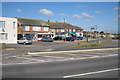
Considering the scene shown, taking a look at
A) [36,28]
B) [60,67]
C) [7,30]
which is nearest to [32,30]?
[36,28]

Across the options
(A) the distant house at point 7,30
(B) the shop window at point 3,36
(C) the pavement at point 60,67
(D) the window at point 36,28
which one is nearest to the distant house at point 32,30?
(D) the window at point 36,28

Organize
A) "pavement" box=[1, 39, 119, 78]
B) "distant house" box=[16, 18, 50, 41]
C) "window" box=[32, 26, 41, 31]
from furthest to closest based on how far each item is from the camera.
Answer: "window" box=[32, 26, 41, 31] → "distant house" box=[16, 18, 50, 41] → "pavement" box=[1, 39, 119, 78]

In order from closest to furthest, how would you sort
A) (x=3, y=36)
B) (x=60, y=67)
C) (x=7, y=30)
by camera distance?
1. (x=60, y=67)
2. (x=3, y=36)
3. (x=7, y=30)

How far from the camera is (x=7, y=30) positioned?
3366 cm

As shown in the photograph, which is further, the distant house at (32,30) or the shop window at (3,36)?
the distant house at (32,30)

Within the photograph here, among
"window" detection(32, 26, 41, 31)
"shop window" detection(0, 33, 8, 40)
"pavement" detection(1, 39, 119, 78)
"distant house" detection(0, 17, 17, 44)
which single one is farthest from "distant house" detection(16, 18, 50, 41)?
"pavement" detection(1, 39, 119, 78)

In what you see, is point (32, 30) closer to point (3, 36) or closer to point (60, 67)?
point (3, 36)

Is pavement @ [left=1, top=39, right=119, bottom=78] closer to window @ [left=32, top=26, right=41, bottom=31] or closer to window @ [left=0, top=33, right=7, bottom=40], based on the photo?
window @ [left=0, top=33, right=7, bottom=40]

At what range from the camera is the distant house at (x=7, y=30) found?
32.8 meters

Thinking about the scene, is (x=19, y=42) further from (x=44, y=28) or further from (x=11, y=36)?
(x=44, y=28)

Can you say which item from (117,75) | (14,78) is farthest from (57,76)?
(117,75)

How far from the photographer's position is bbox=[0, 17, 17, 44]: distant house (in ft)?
108

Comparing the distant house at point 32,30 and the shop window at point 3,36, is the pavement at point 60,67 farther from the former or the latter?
the distant house at point 32,30

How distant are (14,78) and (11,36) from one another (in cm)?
2936
